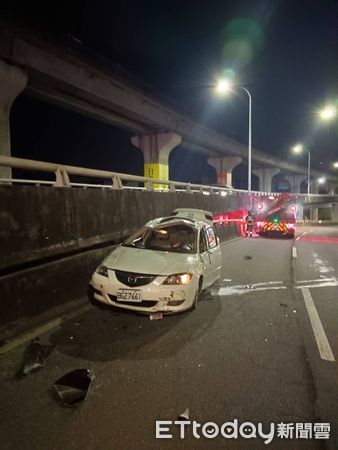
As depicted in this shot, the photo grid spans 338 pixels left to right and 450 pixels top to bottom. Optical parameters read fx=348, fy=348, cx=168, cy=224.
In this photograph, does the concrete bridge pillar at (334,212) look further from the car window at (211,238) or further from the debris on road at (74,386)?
the debris on road at (74,386)

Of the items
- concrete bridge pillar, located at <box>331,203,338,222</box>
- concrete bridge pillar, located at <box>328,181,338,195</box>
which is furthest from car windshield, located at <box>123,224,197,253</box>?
concrete bridge pillar, located at <box>328,181,338,195</box>

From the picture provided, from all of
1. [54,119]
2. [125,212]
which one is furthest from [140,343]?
[54,119]

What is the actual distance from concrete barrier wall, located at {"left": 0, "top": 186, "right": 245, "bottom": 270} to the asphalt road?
137 cm

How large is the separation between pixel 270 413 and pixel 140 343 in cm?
206

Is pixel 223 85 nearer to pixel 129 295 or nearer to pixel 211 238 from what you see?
pixel 211 238

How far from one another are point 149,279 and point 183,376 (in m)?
1.81

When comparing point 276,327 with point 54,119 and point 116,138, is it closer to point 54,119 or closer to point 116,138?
point 54,119

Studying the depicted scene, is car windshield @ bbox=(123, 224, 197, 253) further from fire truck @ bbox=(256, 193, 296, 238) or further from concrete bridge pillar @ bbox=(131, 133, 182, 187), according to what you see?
concrete bridge pillar @ bbox=(131, 133, 182, 187)

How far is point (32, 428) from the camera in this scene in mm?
3096

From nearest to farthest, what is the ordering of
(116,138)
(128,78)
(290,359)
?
(290,359)
(128,78)
(116,138)

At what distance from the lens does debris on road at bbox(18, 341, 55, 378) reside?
411cm

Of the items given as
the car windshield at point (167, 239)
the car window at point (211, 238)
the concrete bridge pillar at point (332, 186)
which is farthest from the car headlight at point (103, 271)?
the concrete bridge pillar at point (332, 186)

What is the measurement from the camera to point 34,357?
4391mm

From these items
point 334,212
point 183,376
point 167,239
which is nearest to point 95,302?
point 183,376
